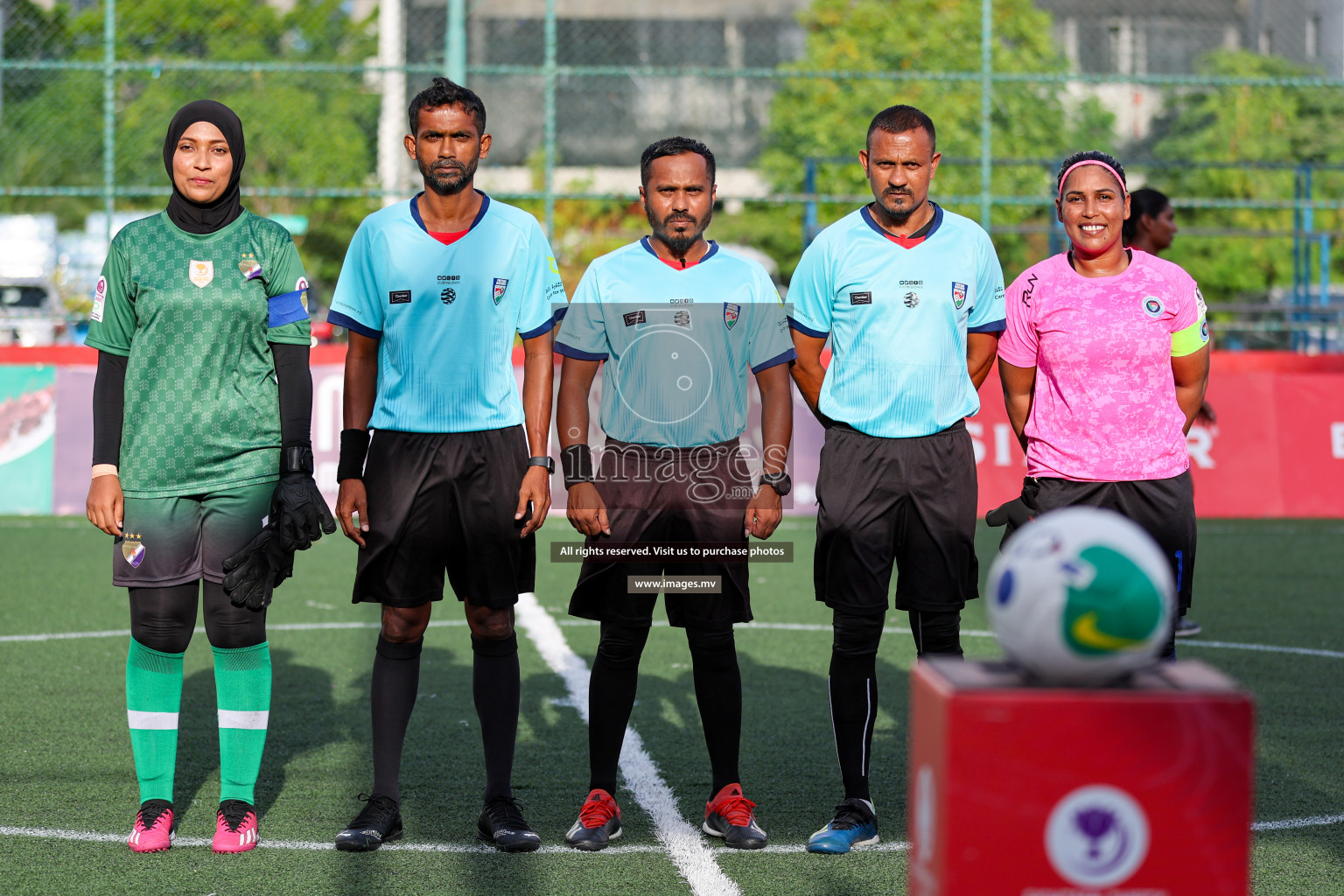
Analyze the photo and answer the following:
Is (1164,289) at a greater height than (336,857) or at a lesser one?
greater

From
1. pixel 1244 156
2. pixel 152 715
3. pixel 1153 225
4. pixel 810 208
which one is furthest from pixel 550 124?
pixel 1244 156

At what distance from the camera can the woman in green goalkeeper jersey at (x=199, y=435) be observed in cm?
414

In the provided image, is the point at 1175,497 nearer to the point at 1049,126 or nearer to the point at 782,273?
the point at 1049,126

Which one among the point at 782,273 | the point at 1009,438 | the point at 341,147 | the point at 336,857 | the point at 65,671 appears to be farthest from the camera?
the point at 782,273

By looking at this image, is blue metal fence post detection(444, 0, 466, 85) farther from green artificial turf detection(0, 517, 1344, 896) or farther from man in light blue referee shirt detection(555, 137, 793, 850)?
man in light blue referee shirt detection(555, 137, 793, 850)

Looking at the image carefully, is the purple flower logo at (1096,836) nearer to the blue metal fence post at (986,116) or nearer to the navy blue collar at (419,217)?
the navy blue collar at (419,217)

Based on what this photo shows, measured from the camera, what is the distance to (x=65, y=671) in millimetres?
6555

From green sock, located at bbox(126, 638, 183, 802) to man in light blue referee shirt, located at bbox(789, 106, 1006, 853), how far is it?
1.97 metres

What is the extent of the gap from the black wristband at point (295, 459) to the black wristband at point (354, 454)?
4.1 inches

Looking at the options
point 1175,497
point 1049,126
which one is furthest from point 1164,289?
point 1049,126

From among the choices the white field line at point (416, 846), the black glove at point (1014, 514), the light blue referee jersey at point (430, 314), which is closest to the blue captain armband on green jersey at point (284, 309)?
the light blue referee jersey at point (430, 314)

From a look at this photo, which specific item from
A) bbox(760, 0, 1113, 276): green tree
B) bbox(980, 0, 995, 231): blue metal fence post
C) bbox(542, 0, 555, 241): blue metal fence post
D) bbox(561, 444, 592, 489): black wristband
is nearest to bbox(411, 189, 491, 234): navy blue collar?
bbox(561, 444, 592, 489): black wristband

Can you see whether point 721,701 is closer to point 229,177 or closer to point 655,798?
point 655,798

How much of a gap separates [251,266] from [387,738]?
4.88 feet
